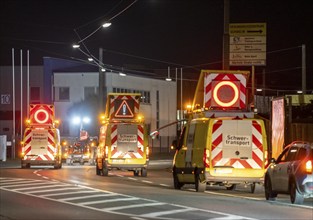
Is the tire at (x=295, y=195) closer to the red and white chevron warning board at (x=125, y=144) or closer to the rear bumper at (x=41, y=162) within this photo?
the red and white chevron warning board at (x=125, y=144)

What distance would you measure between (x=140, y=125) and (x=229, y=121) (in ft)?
37.5

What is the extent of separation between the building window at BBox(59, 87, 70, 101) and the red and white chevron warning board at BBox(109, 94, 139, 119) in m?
35.9

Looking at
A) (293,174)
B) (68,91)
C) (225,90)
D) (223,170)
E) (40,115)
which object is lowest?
(223,170)

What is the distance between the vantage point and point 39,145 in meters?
39.1

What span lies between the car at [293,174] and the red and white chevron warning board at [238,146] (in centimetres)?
138

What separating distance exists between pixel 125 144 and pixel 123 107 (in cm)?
191

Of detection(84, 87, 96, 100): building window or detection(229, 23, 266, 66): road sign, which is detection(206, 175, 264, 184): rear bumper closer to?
detection(229, 23, 266, 66): road sign

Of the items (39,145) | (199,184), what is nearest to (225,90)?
(199,184)

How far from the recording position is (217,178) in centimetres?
2058

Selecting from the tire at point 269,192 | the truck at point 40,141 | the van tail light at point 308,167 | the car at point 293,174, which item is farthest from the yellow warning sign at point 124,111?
the van tail light at point 308,167

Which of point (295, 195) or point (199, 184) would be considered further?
point (199, 184)

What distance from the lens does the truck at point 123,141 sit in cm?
3145

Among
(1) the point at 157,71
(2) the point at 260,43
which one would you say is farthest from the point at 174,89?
(2) the point at 260,43

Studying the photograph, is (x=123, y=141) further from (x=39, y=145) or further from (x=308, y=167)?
(x=308, y=167)
